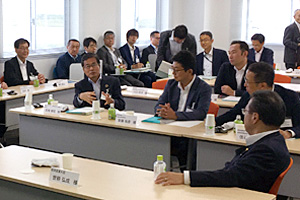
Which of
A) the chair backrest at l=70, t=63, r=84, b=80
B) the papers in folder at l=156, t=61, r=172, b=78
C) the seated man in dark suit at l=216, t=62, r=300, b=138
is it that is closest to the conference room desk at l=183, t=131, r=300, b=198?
the seated man in dark suit at l=216, t=62, r=300, b=138

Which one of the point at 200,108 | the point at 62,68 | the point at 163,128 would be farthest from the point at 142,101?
the point at 62,68

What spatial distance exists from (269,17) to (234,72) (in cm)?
626

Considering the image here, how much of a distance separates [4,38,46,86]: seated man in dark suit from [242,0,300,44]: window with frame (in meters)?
6.28

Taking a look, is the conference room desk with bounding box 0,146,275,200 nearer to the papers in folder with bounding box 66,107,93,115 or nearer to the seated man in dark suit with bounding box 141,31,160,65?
the papers in folder with bounding box 66,107,93,115

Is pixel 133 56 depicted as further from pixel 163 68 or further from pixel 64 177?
pixel 64 177

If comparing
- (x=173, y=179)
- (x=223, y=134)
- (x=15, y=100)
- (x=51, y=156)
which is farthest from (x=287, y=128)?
(x=15, y=100)

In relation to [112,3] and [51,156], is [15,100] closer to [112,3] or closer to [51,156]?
[51,156]

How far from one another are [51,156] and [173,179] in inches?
37.1

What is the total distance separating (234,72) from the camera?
5488 millimetres

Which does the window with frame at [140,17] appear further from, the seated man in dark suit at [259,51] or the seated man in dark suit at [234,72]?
the seated man in dark suit at [234,72]

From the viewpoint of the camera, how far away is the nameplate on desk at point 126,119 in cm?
410

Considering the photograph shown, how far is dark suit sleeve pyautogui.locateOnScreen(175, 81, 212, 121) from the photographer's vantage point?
4297 mm

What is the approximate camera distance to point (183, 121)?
4.27 m

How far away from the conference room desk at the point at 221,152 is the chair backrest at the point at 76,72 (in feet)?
12.6
